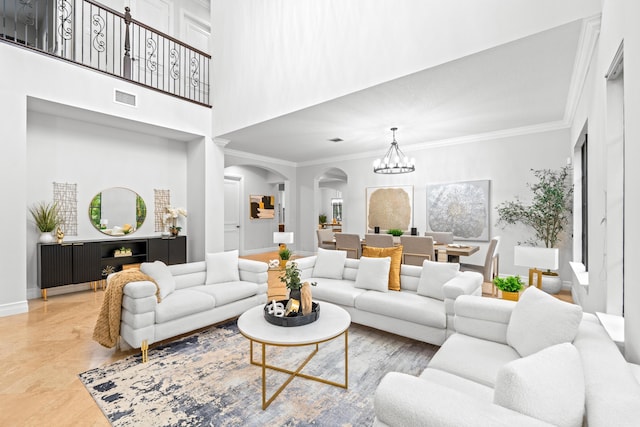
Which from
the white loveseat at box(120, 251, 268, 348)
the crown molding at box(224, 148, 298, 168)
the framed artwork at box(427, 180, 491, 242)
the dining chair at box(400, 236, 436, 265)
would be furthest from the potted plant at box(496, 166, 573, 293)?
the crown molding at box(224, 148, 298, 168)

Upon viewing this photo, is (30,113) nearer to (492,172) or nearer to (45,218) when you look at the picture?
(45,218)

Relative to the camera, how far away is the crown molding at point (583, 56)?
2408 millimetres

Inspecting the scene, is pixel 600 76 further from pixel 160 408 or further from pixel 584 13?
pixel 160 408

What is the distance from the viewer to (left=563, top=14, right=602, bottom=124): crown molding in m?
2.41

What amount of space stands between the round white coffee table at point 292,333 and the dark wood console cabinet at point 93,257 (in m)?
3.59

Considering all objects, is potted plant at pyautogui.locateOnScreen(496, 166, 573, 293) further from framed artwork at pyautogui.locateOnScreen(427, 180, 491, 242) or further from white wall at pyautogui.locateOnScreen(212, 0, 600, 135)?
white wall at pyautogui.locateOnScreen(212, 0, 600, 135)

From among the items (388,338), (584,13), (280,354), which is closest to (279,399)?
(280,354)

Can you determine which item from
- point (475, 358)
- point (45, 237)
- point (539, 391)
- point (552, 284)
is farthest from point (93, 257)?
point (552, 284)

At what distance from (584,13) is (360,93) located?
2.10m

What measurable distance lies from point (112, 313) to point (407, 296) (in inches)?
108

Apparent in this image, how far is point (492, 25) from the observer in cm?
278

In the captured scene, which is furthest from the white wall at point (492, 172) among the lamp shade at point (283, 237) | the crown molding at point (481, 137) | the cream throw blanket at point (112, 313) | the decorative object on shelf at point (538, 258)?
the cream throw blanket at point (112, 313)

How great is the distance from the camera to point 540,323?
1.71m

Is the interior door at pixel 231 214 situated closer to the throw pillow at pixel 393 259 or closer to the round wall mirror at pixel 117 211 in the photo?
the round wall mirror at pixel 117 211
